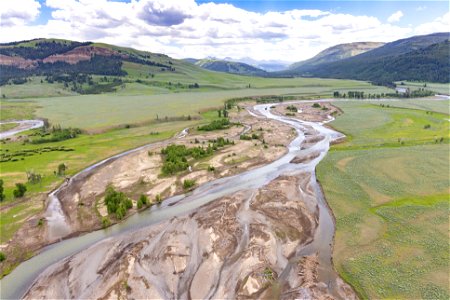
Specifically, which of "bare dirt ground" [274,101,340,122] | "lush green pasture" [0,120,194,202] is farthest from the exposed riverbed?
"bare dirt ground" [274,101,340,122]

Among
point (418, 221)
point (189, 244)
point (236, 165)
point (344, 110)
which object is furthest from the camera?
point (344, 110)

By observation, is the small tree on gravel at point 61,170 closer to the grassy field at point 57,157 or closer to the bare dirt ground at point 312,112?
the grassy field at point 57,157

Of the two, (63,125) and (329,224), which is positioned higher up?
(63,125)

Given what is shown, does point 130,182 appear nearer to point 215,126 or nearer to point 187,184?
point 187,184

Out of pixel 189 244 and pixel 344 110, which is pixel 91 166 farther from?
pixel 344 110

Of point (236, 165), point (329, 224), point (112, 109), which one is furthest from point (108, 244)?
point (112, 109)
